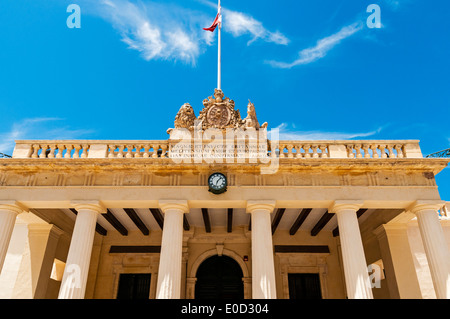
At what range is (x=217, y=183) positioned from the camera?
41.3 feet

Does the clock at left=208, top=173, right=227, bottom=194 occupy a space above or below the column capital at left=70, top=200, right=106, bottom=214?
above

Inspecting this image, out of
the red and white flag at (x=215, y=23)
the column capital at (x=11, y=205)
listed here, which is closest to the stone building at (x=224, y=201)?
the column capital at (x=11, y=205)

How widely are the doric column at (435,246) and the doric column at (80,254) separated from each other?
11.7 meters

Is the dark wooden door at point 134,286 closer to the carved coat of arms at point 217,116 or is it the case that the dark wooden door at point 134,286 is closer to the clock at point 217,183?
the clock at point 217,183

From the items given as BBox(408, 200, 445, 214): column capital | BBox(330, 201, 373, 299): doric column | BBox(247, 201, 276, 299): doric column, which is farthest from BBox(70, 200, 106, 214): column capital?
BBox(408, 200, 445, 214): column capital

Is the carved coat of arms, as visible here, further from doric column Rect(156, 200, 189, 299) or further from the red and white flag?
the red and white flag

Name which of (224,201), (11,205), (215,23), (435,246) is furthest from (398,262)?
(11,205)

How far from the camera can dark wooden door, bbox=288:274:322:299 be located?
16609 millimetres

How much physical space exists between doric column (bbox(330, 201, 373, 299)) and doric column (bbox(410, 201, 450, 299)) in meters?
2.22

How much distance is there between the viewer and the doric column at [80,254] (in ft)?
36.9

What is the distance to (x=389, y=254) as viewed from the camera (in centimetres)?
1470

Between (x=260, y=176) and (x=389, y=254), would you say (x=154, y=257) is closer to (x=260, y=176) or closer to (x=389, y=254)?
(x=260, y=176)

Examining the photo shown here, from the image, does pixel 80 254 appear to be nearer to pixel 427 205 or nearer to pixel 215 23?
pixel 427 205

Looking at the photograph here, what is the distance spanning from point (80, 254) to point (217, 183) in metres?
5.32
